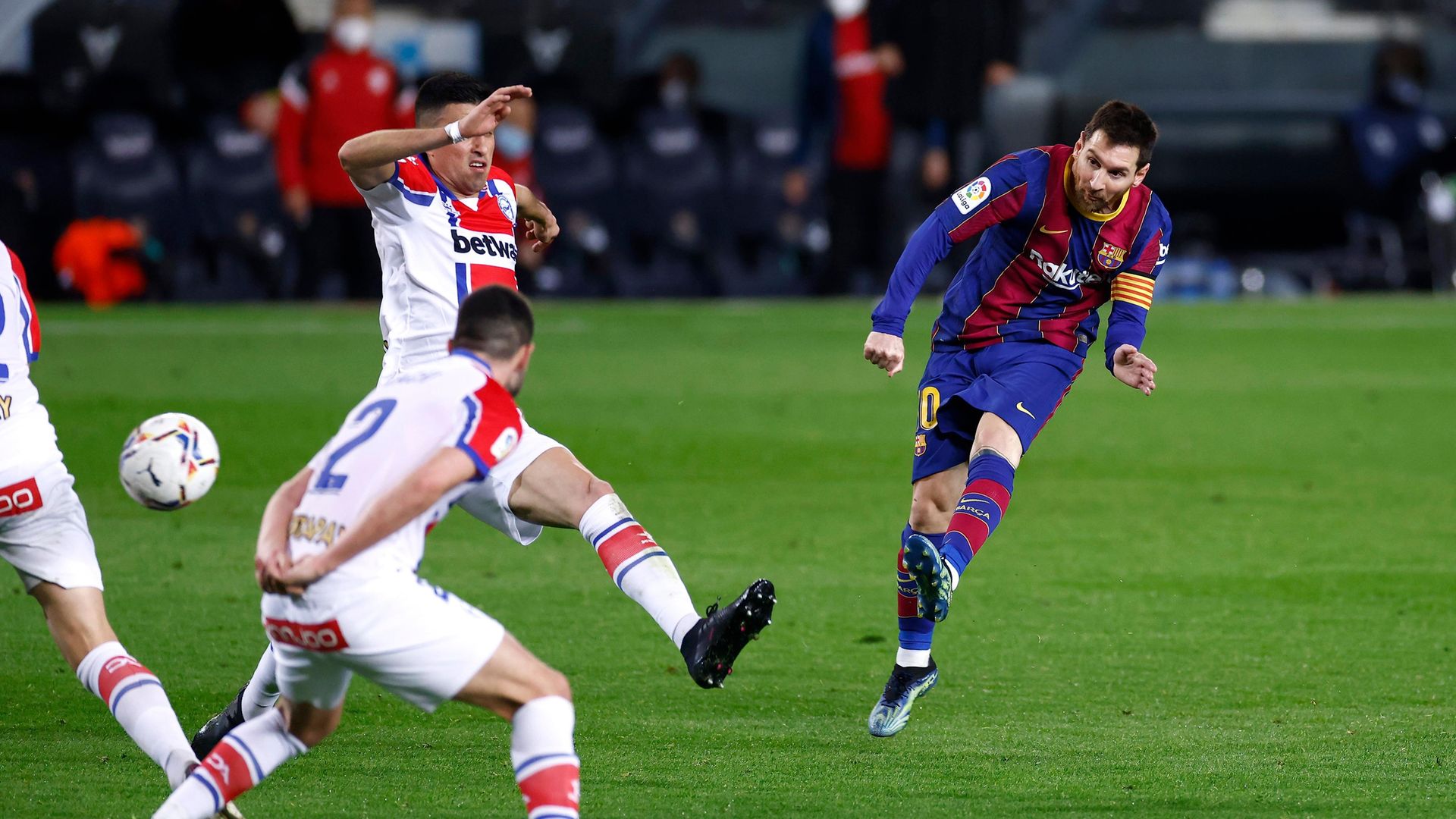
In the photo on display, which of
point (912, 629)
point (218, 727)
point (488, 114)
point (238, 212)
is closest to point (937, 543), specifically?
point (912, 629)

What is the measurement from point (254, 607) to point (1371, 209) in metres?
15.5

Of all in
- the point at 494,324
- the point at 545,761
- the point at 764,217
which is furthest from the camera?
the point at 764,217

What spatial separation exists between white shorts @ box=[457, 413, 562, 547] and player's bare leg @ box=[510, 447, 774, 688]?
2 cm

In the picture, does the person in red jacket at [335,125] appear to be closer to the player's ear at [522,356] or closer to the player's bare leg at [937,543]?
the player's bare leg at [937,543]

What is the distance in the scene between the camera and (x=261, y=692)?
5398mm

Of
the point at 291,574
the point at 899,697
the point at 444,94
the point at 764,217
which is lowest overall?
the point at 764,217

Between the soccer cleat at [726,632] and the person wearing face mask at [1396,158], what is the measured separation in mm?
15915

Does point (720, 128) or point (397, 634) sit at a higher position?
point (397, 634)

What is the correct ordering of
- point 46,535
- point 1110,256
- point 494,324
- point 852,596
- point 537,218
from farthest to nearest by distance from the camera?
point 852,596
point 537,218
point 1110,256
point 46,535
point 494,324

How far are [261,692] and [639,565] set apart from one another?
3.76 ft

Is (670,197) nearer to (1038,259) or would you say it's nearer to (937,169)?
(937,169)

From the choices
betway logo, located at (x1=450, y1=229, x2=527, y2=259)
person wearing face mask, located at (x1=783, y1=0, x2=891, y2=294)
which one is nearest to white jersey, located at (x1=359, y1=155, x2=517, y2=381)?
betway logo, located at (x1=450, y1=229, x2=527, y2=259)

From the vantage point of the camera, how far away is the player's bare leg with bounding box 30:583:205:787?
4.79 m

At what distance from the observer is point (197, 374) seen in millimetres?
14148
